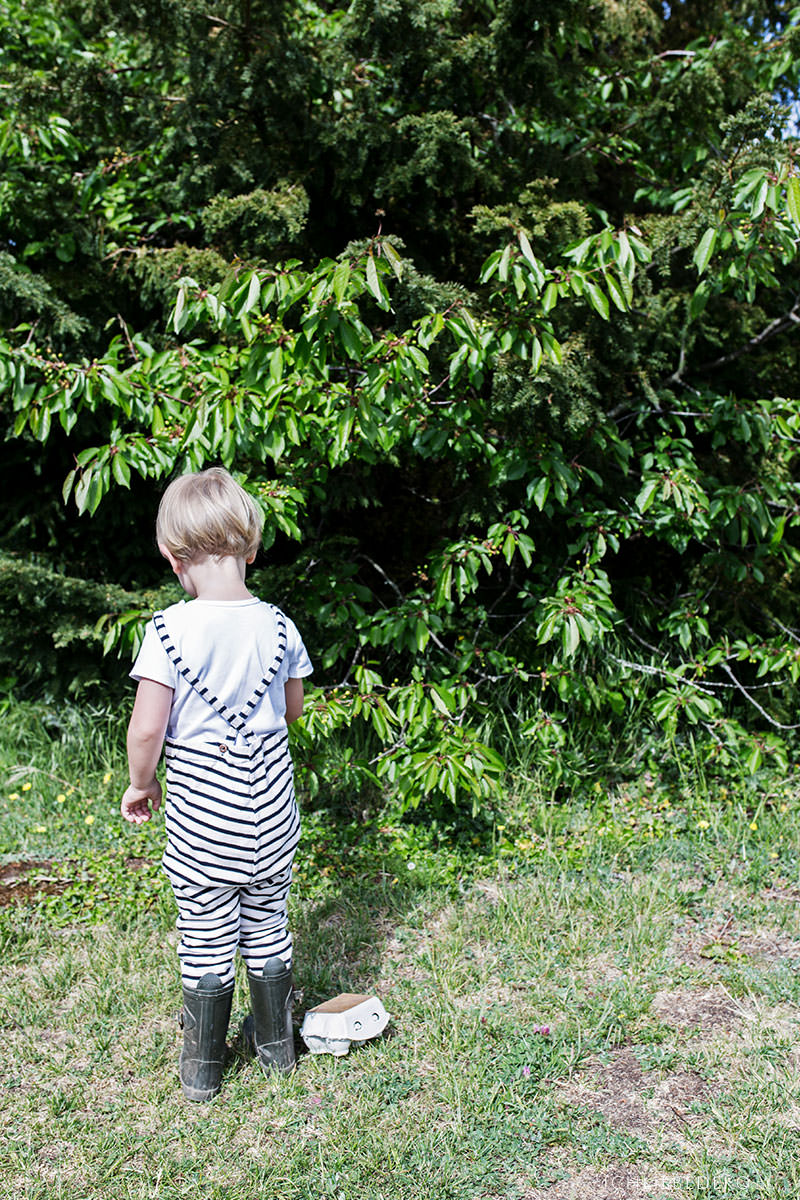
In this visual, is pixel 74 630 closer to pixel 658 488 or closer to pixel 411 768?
pixel 411 768

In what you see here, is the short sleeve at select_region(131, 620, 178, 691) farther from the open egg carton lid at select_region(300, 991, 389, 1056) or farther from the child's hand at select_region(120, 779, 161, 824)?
the open egg carton lid at select_region(300, 991, 389, 1056)

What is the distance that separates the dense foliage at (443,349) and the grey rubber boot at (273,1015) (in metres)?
0.88

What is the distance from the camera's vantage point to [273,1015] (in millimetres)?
2434

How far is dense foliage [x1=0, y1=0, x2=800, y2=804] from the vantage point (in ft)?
10.1

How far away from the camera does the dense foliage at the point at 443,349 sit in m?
3.09

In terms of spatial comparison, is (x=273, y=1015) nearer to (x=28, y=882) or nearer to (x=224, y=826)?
(x=224, y=826)

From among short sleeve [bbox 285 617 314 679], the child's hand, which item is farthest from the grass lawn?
short sleeve [bbox 285 617 314 679]

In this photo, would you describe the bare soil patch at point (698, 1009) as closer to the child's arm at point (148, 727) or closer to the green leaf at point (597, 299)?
the child's arm at point (148, 727)

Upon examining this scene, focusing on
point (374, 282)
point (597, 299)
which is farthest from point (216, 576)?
point (597, 299)

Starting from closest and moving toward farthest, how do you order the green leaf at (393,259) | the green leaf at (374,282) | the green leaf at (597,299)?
the green leaf at (374,282) < the green leaf at (393,259) < the green leaf at (597,299)

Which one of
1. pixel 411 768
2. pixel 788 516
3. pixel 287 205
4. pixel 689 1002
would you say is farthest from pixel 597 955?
pixel 287 205

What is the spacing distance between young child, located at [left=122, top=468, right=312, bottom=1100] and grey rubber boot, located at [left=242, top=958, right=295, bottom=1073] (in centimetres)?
3

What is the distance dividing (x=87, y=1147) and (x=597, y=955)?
62.7 inches

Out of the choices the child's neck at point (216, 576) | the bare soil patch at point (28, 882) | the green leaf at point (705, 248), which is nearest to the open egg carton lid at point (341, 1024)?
the child's neck at point (216, 576)
